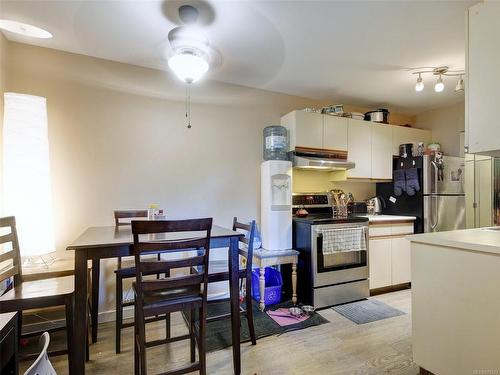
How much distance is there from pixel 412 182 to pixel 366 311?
69.6 inches

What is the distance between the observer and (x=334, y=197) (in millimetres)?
3344

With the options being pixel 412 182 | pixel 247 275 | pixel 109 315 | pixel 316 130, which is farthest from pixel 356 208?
pixel 109 315

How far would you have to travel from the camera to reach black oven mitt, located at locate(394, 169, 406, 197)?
355 cm

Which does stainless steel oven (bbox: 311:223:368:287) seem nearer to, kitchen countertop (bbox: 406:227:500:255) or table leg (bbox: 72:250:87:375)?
kitchen countertop (bbox: 406:227:500:255)

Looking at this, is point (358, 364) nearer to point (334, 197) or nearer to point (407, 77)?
point (334, 197)

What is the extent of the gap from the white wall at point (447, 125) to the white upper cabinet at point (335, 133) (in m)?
1.70

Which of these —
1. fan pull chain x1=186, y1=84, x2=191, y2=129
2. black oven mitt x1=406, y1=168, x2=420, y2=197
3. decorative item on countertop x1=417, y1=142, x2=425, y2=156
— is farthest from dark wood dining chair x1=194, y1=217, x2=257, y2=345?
decorative item on countertop x1=417, y1=142, x2=425, y2=156

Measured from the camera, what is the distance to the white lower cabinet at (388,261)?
3.11m

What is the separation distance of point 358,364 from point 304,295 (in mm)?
995

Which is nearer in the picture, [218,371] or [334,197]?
[218,371]

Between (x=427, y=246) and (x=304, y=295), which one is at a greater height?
(x=427, y=246)

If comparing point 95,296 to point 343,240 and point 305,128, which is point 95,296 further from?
point 305,128

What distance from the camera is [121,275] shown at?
6.45ft

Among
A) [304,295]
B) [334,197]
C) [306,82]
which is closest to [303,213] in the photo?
[334,197]
